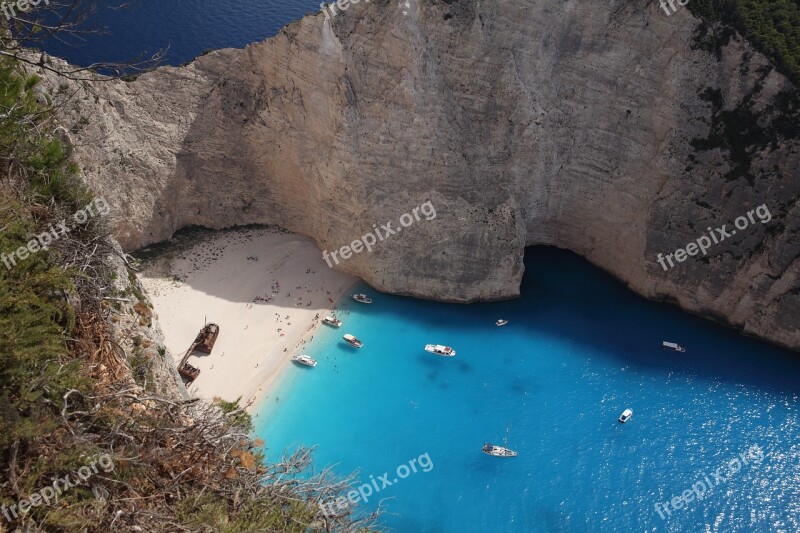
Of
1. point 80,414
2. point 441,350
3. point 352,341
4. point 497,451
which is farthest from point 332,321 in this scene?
point 80,414

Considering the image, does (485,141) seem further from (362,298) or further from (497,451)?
(497,451)

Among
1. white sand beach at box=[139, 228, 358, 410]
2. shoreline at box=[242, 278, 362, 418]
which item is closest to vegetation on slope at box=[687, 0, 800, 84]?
white sand beach at box=[139, 228, 358, 410]

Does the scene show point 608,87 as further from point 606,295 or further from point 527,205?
point 606,295

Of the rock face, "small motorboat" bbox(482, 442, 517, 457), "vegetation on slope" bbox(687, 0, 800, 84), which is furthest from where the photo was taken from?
the rock face

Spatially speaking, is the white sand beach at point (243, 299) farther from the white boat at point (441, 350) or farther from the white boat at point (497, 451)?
the white boat at point (497, 451)

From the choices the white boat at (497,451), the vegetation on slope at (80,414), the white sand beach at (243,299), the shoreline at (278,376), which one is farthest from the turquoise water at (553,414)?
the vegetation on slope at (80,414)

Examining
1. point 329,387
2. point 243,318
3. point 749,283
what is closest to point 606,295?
point 749,283

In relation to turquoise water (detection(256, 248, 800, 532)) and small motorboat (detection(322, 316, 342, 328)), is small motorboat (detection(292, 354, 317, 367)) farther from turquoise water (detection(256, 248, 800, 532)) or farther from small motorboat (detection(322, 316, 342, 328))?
small motorboat (detection(322, 316, 342, 328))
